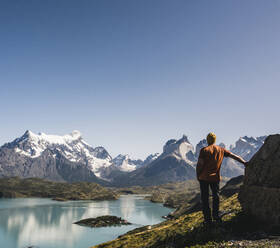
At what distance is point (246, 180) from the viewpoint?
2034 cm

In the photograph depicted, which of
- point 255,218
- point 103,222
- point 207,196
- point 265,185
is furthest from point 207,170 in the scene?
point 103,222

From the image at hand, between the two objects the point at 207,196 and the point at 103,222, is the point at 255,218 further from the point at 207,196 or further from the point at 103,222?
the point at 103,222

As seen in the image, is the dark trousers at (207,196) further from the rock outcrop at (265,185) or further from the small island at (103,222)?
the small island at (103,222)

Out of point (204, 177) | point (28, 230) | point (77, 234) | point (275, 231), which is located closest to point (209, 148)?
point (204, 177)

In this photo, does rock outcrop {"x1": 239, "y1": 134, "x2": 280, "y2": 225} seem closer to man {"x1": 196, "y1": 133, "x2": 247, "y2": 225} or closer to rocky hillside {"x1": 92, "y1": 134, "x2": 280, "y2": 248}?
rocky hillside {"x1": 92, "y1": 134, "x2": 280, "y2": 248}

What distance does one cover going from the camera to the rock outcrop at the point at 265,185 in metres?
Result: 16.9

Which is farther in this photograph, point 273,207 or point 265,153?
point 265,153

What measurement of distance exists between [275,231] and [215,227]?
3.67 metres

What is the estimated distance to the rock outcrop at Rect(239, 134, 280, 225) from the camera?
16859mm

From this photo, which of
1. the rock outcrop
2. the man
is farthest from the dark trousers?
the rock outcrop

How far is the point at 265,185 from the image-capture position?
59.7 ft

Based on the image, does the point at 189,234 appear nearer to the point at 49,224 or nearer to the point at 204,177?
the point at 204,177

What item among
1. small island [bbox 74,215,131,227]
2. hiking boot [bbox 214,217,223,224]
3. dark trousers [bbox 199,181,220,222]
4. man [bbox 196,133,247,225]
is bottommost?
small island [bbox 74,215,131,227]

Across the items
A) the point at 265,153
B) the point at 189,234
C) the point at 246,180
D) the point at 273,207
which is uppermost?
the point at 265,153
